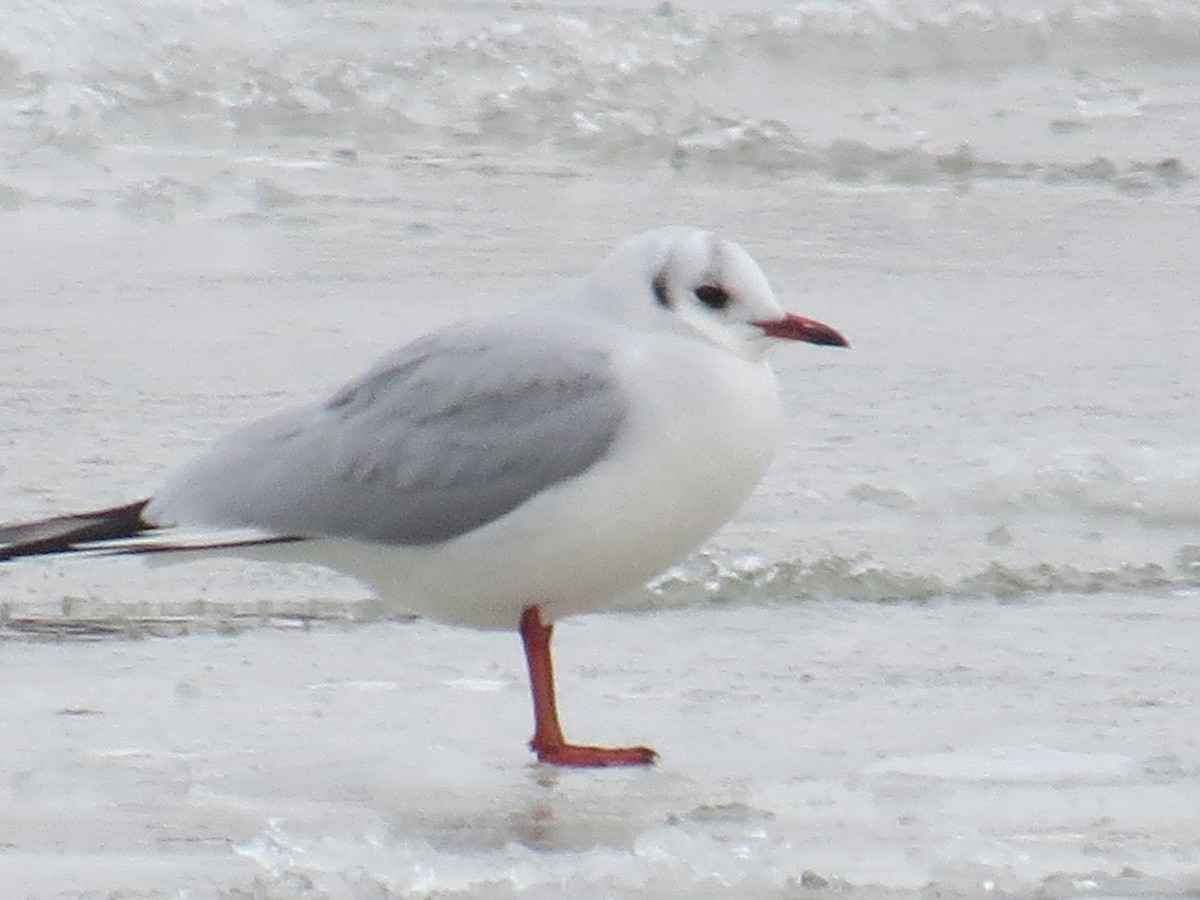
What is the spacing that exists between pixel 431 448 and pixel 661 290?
42cm

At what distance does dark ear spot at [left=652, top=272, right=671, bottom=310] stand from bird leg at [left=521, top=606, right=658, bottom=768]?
492 millimetres

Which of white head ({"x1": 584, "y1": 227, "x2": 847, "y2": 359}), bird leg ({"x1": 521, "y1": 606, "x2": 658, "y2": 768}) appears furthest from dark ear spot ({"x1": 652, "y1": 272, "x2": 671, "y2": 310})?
bird leg ({"x1": 521, "y1": 606, "x2": 658, "y2": 768})

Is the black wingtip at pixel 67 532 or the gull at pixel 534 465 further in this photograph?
the black wingtip at pixel 67 532

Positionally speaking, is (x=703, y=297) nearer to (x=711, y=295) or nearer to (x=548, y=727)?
(x=711, y=295)

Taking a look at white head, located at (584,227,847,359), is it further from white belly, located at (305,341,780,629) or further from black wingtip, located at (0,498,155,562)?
black wingtip, located at (0,498,155,562)

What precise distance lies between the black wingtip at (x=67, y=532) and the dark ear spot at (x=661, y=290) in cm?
84

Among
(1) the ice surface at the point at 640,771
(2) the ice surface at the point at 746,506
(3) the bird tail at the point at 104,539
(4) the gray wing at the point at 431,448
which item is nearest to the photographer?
(1) the ice surface at the point at 640,771

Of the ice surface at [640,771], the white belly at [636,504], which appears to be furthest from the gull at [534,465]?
the ice surface at [640,771]

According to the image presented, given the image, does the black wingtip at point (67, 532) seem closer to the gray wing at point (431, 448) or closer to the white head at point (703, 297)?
the gray wing at point (431, 448)

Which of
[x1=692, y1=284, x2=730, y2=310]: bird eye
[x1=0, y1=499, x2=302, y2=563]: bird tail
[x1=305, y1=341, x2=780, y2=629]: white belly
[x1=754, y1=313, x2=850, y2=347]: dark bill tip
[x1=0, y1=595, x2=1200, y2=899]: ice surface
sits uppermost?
[x1=692, y1=284, x2=730, y2=310]: bird eye

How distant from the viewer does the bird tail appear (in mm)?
4113

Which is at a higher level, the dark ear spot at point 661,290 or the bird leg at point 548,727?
the dark ear spot at point 661,290

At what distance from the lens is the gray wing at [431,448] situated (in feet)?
13.1

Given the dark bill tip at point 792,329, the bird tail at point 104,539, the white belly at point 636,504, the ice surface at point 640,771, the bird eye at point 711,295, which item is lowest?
the ice surface at point 640,771
